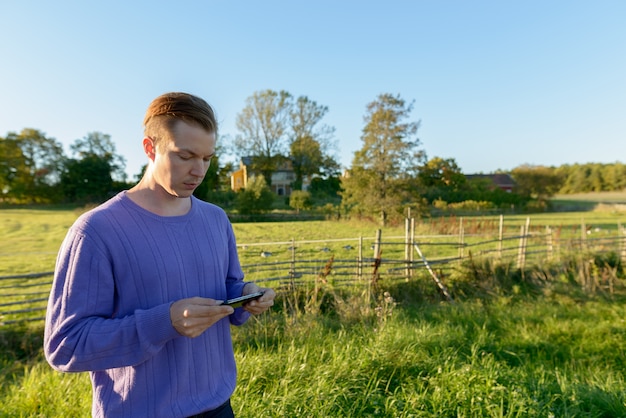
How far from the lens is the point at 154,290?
112 centimetres

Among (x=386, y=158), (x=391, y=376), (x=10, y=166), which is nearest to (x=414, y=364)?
(x=391, y=376)

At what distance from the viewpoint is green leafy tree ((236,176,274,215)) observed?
23.4m

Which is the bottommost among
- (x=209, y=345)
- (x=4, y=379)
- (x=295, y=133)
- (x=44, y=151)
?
(x=4, y=379)

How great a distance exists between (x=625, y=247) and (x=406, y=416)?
36.5ft

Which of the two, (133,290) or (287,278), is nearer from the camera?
(133,290)

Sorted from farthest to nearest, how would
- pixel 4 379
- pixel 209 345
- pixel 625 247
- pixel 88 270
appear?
pixel 625 247 < pixel 4 379 < pixel 209 345 < pixel 88 270

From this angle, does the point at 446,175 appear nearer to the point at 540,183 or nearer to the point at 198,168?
the point at 540,183

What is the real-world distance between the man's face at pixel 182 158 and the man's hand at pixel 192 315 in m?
0.40

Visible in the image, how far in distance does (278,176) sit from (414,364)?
36048 mm

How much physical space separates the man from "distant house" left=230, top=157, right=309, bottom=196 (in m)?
34.5

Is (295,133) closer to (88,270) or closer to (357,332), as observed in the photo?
(357,332)

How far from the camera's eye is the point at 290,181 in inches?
1532

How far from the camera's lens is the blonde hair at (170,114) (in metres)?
1.10

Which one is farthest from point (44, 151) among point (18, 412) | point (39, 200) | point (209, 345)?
point (209, 345)
